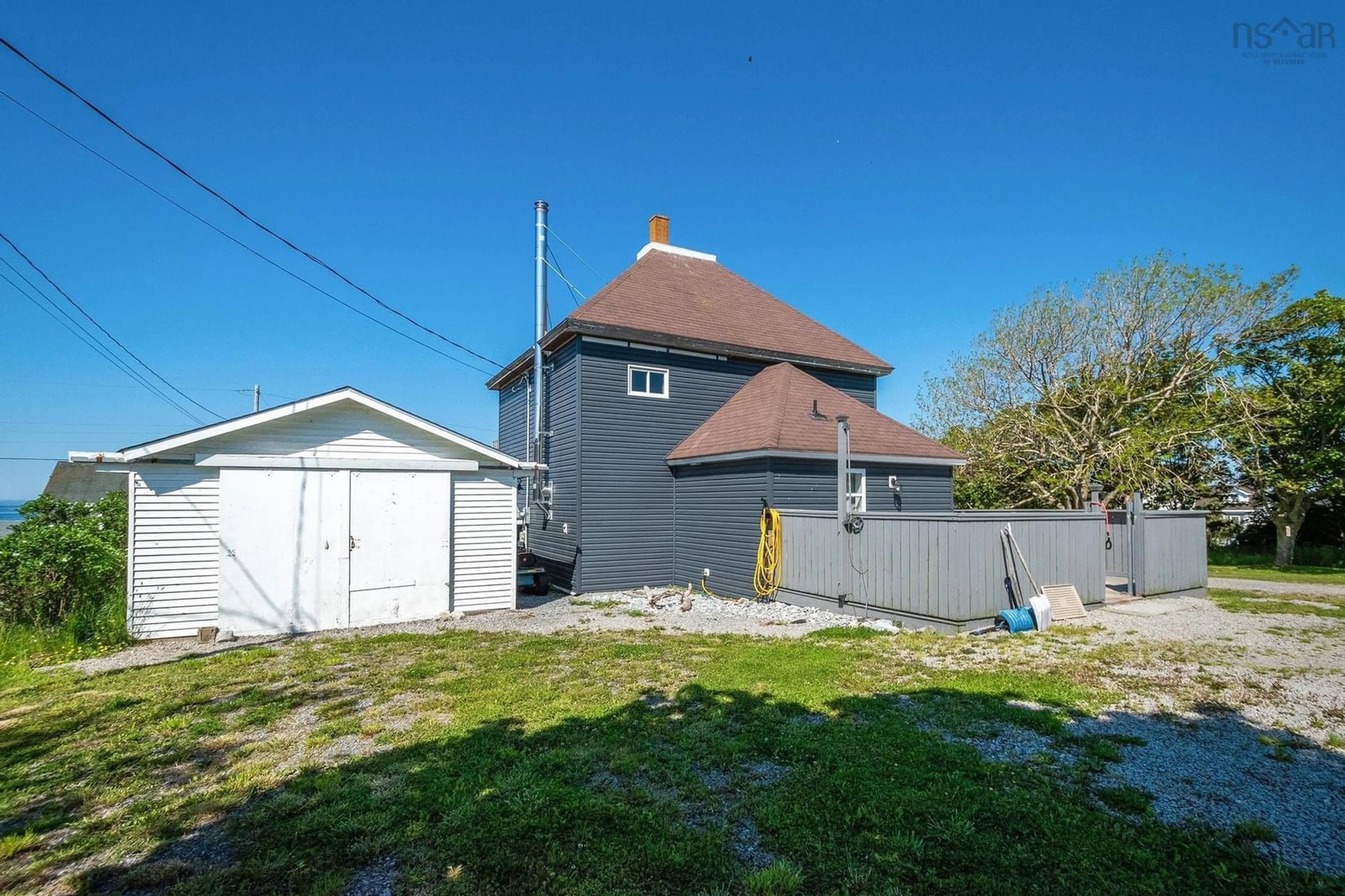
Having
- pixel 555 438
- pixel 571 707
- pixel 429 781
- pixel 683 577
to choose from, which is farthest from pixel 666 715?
pixel 555 438

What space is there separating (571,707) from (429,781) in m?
1.61

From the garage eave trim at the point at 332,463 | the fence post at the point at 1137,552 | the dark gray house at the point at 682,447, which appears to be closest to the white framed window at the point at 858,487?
the dark gray house at the point at 682,447

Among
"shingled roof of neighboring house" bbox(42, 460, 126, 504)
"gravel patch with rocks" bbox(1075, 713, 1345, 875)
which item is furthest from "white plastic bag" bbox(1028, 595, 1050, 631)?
"shingled roof of neighboring house" bbox(42, 460, 126, 504)

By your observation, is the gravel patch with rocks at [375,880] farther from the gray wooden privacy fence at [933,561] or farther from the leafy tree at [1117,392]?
the leafy tree at [1117,392]

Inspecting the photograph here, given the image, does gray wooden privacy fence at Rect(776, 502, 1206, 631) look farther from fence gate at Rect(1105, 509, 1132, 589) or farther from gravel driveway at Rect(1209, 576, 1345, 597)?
gravel driveway at Rect(1209, 576, 1345, 597)

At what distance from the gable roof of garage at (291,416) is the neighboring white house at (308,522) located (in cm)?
2

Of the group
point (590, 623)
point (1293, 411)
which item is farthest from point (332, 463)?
point (1293, 411)

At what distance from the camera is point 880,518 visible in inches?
377

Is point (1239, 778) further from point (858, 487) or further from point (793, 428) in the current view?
point (858, 487)

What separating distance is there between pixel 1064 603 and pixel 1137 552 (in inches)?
129

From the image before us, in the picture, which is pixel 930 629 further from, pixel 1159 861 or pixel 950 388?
pixel 950 388

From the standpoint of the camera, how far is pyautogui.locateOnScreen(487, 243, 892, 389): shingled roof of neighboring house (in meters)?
13.5

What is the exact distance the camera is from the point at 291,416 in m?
9.44

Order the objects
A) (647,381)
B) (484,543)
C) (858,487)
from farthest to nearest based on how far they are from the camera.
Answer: (647,381) < (858,487) < (484,543)
